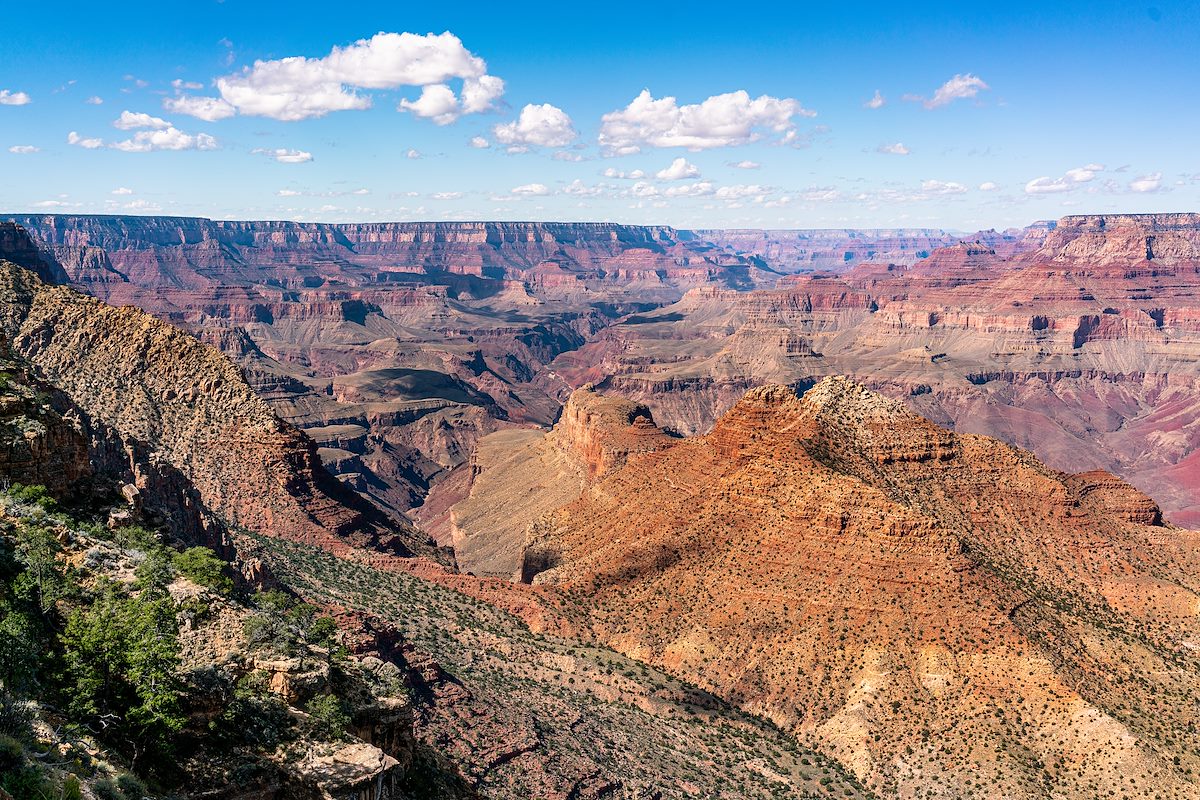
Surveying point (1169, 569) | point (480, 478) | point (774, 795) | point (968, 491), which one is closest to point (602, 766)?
point (774, 795)

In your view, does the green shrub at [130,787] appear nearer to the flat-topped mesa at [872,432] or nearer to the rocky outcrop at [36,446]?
the rocky outcrop at [36,446]

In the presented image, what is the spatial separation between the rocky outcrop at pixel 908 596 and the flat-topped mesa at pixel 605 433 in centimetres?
3920

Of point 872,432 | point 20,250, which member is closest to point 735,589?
point 872,432

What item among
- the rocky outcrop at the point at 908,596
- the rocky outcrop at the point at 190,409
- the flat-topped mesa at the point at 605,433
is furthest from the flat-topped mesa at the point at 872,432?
the rocky outcrop at the point at 190,409

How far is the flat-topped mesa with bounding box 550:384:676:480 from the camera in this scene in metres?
133

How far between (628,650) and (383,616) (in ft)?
67.4

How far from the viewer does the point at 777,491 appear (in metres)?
77.1

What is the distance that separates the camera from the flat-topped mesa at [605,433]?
437 ft

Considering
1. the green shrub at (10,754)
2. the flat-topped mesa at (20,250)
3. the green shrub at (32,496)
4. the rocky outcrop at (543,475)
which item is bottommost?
the rocky outcrop at (543,475)

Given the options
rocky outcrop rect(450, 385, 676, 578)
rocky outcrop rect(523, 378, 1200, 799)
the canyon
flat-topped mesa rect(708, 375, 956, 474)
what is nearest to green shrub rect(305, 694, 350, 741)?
the canyon

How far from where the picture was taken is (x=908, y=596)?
66875mm

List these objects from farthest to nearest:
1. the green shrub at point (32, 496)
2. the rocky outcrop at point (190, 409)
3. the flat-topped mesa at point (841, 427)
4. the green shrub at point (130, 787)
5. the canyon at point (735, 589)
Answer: the rocky outcrop at point (190, 409) → the flat-topped mesa at point (841, 427) → the canyon at point (735, 589) → the green shrub at point (32, 496) → the green shrub at point (130, 787)

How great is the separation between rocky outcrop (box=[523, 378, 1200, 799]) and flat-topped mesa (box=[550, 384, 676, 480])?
3920 cm

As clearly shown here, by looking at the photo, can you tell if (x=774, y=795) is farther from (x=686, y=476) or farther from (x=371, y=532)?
(x=371, y=532)
